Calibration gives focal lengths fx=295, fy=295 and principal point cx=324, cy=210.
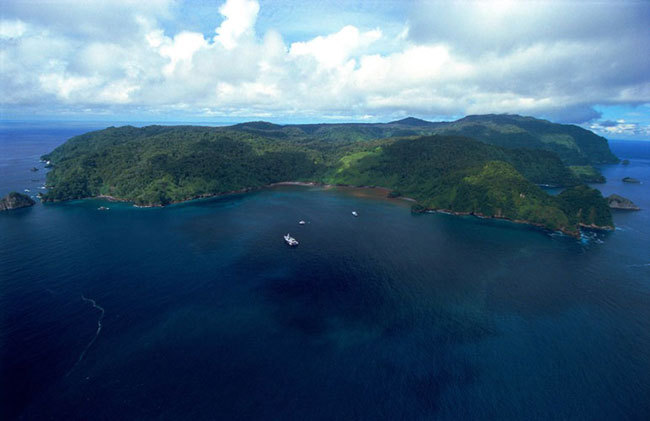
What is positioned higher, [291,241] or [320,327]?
[291,241]

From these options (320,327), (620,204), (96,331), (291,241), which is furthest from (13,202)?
(620,204)

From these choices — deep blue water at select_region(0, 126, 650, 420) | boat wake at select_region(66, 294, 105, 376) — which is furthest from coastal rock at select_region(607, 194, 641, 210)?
boat wake at select_region(66, 294, 105, 376)

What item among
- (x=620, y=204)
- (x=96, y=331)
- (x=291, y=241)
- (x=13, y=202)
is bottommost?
(x=96, y=331)

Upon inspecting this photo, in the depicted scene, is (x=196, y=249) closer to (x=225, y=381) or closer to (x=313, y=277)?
(x=313, y=277)

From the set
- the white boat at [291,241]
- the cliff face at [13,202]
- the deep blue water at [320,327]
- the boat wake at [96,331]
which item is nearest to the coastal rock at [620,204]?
the deep blue water at [320,327]

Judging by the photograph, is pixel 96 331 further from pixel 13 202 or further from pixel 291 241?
pixel 13 202

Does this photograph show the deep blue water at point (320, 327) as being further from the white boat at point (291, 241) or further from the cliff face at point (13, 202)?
the cliff face at point (13, 202)
